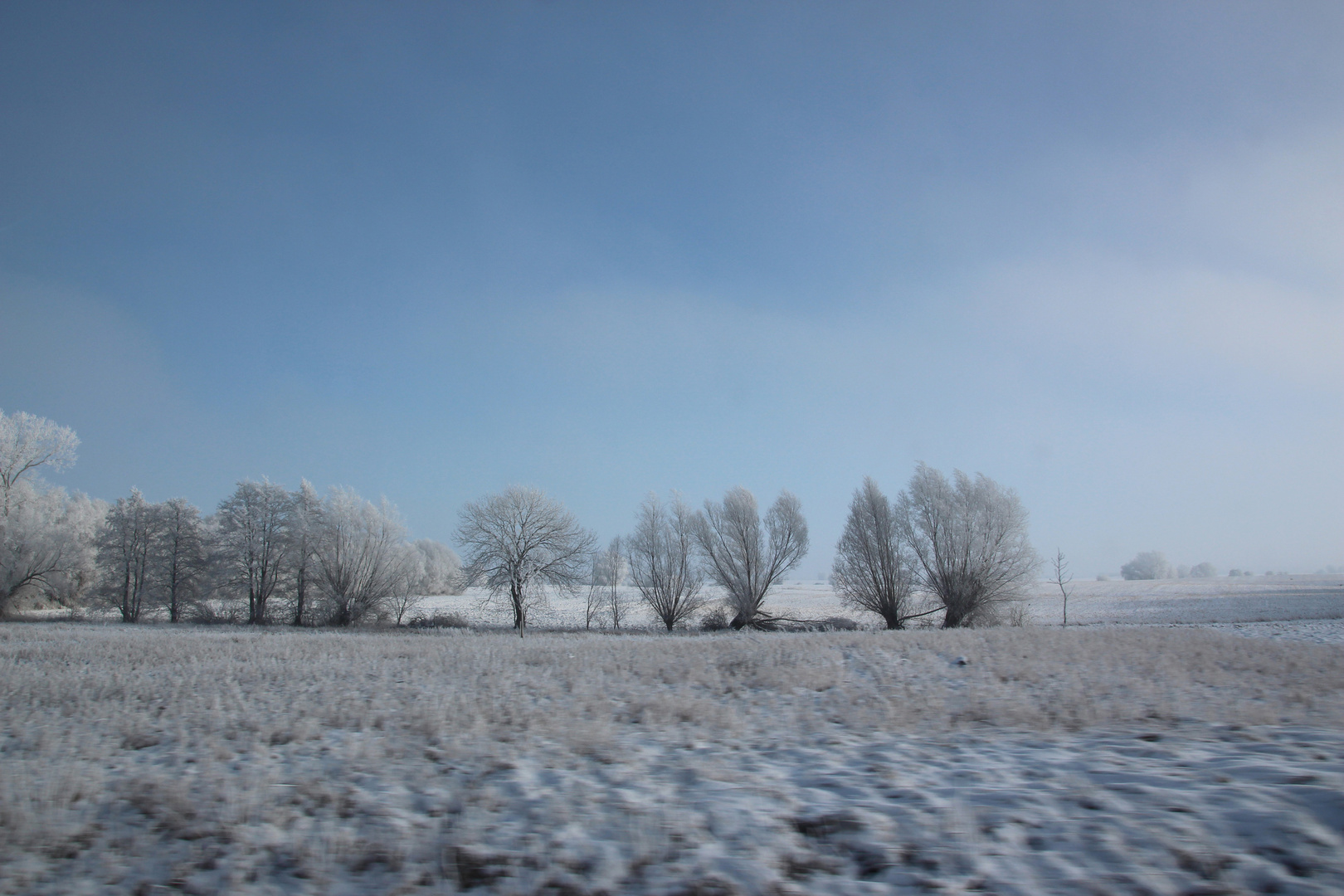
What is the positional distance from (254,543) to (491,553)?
1900 centimetres

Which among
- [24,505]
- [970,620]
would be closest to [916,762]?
[970,620]

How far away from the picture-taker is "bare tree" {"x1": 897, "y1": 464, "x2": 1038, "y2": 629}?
33.8 meters

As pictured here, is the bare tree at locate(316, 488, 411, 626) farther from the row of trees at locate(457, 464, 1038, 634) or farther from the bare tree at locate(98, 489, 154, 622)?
the bare tree at locate(98, 489, 154, 622)

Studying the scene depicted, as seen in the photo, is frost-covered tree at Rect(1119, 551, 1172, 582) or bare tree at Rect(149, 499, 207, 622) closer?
bare tree at Rect(149, 499, 207, 622)

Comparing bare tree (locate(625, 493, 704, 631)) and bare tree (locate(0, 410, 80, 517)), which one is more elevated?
bare tree (locate(0, 410, 80, 517))

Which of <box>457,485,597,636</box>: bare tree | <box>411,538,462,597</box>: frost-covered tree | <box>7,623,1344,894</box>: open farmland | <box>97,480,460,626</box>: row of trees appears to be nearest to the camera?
<box>7,623,1344,894</box>: open farmland

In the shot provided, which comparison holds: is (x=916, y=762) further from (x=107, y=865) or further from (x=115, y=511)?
(x=115, y=511)

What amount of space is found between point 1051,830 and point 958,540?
3438 centimetres

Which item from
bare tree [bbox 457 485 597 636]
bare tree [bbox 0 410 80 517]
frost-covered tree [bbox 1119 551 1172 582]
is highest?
bare tree [bbox 0 410 80 517]

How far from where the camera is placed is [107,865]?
4184mm

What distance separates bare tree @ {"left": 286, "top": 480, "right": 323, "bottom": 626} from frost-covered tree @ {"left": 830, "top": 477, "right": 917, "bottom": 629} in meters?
34.2

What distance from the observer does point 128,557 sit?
1581 inches

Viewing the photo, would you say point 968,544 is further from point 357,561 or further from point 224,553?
point 224,553

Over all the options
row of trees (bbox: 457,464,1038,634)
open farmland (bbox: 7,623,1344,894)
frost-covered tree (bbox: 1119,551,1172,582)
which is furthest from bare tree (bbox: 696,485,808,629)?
frost-covered tree (bbox: 1119,551,1172,582)
